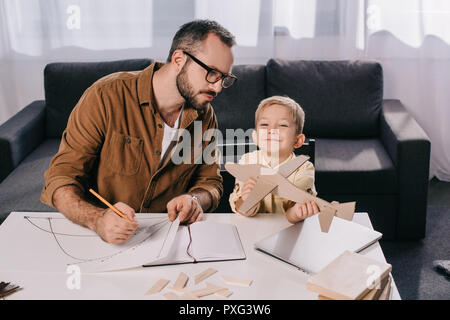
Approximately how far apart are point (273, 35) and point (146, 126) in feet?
6.31

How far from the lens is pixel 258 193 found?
4.45ft

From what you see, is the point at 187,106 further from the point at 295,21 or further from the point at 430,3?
the point at 430,3

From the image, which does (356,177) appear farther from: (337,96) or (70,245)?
(70,245)

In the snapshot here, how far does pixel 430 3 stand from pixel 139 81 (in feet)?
7.75

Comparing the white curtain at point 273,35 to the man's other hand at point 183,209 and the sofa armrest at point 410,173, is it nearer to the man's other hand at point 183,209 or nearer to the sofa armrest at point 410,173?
the sofa armrest at point 410,173

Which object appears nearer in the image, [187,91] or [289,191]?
[289,191]

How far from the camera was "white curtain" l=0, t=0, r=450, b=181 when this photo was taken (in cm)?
337

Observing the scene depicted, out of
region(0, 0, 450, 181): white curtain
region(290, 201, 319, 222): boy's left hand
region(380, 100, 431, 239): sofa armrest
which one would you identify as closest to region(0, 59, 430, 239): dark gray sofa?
region(380, 100, 431, 239): sofa armrest

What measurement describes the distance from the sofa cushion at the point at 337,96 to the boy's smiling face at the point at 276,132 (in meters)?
1.46

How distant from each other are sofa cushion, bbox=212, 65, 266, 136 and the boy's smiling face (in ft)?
4.63

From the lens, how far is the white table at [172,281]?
1175mm

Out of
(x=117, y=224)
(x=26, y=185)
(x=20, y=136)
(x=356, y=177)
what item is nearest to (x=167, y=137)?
(x=117, y=224)

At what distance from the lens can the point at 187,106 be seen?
1.80 metres

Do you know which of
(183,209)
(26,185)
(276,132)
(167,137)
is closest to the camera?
(183,209)
